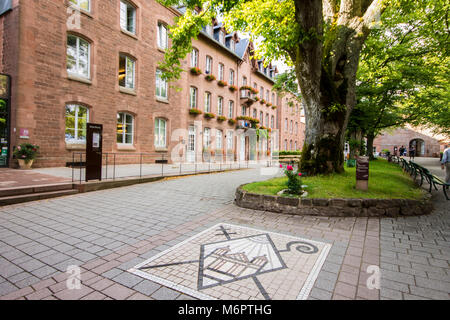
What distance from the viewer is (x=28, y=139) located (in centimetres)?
1061

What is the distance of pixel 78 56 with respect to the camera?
1253cm

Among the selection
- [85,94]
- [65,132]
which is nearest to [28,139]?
[65,132]

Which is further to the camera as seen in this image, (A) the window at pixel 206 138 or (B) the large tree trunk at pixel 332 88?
(A) the window at pixel 206 138

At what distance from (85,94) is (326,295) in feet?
45.2

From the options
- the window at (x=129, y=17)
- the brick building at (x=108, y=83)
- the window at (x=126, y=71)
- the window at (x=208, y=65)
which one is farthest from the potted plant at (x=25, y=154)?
the window at (x=208, y=65)

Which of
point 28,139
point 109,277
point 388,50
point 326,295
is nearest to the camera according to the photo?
point 326,295

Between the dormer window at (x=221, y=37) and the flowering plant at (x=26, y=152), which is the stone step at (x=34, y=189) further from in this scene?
the dormer window at (x=221, y=37)

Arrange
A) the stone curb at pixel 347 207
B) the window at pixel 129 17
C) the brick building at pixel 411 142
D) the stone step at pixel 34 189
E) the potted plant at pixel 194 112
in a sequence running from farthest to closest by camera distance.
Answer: the brick building at pixel 411 142, the potted plant at pixel 194 112, the window at pixel 129 17, the stone step at pixel 34 189, the stone curb at pixel 347 207

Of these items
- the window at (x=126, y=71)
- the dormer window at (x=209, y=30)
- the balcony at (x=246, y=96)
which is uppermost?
the dormer window at (x=209, y=30)

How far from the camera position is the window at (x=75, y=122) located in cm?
1216

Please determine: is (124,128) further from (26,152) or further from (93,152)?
(93,152)

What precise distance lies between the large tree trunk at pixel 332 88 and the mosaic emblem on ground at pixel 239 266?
4630 millimetres

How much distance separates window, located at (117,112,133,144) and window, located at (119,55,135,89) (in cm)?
187
